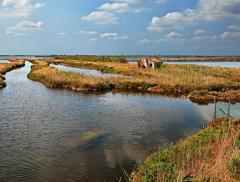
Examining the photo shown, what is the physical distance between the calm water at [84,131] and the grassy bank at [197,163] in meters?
1.89

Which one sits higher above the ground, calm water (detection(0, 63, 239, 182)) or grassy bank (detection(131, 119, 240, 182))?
grassy bank (detection(131, 119, 240, 182))

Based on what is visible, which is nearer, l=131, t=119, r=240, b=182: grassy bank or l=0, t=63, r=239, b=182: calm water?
l=131, t=119, r=240, b=182: grassy bank

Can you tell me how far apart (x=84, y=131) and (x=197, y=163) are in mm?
10986

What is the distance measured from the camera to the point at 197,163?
11297mm

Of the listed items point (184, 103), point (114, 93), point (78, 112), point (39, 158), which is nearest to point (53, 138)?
point (39, 158)

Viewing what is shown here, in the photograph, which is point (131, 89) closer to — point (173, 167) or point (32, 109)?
point (32, 109)

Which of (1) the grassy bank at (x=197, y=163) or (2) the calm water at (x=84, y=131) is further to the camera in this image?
(2) the calm water at (x=84, y=131)

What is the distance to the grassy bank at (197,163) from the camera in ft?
31.5

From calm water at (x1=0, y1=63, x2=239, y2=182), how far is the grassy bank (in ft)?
6.19

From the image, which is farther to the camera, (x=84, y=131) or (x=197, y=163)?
(x=84, y=131)

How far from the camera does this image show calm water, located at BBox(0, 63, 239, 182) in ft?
48.6

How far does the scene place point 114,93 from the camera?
39.8 meters

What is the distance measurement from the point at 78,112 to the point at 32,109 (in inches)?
159

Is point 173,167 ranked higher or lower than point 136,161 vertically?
higher
